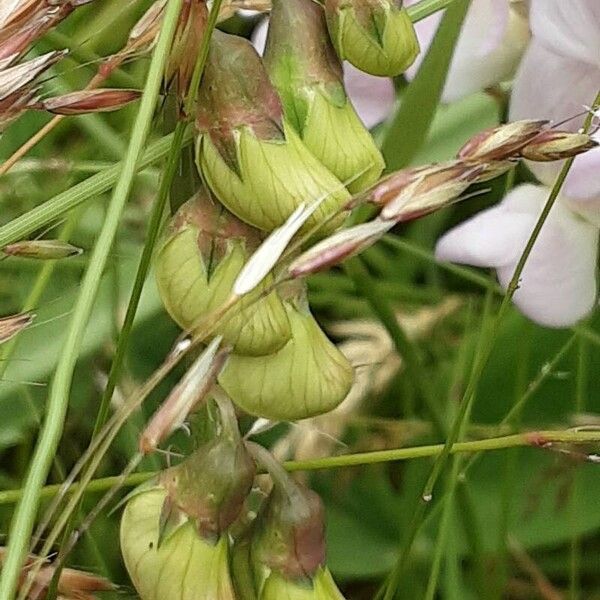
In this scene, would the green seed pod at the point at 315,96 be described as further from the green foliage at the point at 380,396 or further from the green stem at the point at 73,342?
the green foliage at the point at 380,396

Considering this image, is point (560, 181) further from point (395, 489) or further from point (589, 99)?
point (395, 489)

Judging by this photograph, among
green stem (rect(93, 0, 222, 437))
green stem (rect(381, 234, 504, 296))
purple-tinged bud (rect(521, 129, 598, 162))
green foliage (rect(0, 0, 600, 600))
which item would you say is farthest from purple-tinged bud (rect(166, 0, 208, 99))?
green foliage (rect(0, 0, 600, 600))

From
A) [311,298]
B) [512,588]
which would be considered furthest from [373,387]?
[512,588]

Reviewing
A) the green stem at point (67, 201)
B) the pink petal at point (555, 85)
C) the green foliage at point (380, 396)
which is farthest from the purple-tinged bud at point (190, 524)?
the green foliage at point (380, 396)

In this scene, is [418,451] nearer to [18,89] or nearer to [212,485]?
[212,485]

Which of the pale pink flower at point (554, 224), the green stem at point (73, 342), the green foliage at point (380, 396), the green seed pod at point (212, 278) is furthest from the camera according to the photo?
the green foliage at point (380, 396)

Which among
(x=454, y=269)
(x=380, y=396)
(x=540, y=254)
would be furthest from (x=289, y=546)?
(x=380, y=396)
